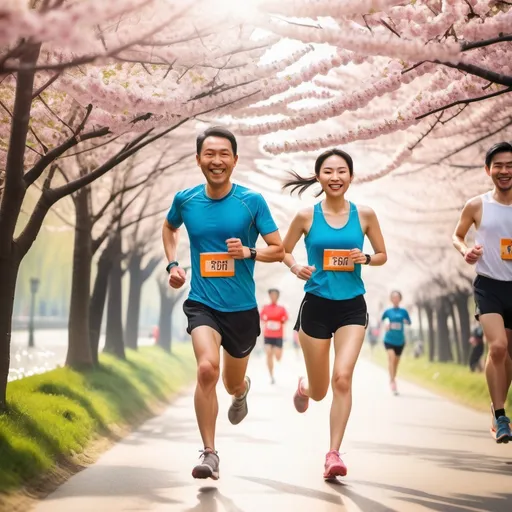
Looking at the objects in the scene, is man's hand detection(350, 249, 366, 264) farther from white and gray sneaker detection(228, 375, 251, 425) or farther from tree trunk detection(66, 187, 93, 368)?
tree trunk detection(66, 187, 93, 368)

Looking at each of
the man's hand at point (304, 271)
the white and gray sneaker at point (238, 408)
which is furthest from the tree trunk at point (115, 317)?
the man's hand at point (304, 271)

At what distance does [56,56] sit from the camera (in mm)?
6977

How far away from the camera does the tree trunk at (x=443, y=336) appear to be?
3272cm

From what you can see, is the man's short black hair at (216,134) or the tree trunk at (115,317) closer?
the man's short black hair at (216,134)

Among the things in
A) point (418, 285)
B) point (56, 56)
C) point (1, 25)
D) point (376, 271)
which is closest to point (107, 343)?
point (56, 56)

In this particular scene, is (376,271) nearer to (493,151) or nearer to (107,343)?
(107,343)

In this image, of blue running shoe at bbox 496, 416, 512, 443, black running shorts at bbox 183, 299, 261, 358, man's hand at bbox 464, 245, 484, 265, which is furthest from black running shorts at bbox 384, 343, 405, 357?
black running shorts at bbox 183, 299, 261, 358

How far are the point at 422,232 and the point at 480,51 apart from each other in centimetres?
1629

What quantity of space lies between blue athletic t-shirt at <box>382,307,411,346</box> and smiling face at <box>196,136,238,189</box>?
41.8 ft

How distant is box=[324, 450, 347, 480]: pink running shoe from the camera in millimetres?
6387

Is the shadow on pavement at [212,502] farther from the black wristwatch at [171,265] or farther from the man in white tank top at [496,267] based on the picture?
the man in white tank top at [496,267]

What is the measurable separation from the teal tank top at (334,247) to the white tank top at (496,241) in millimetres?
1056

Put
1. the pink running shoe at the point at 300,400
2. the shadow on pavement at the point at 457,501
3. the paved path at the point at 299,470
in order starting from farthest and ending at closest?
the pink running shoe at the point at 300,400 < the paved path at the point at 299,470 < the shadow on pavement at the point at 457,501

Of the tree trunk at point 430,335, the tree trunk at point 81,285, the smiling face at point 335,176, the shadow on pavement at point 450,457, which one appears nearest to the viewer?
the smiling face at point 335,176
